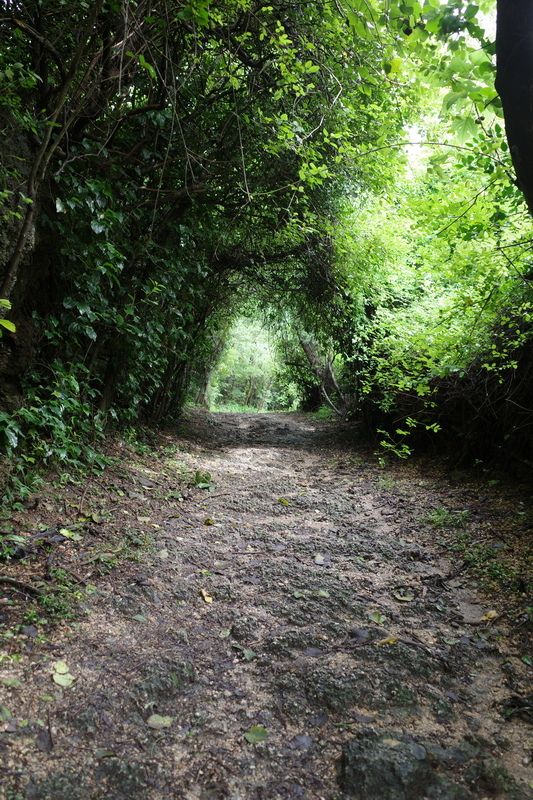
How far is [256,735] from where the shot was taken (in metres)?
2.02

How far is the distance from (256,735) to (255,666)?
464 mm

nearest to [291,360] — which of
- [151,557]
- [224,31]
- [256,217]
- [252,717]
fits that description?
[256,217]

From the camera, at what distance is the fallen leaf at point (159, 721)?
2020 mm

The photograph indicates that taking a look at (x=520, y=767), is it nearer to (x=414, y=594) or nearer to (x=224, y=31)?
(x=414, y=594)

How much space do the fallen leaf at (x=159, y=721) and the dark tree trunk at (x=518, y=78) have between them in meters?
2.68

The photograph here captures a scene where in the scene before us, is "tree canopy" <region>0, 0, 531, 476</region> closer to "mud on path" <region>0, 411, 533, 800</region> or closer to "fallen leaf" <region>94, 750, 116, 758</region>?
"mud on path" <region>0, 411, 533, 800</region>

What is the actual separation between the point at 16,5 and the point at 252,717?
4.84m

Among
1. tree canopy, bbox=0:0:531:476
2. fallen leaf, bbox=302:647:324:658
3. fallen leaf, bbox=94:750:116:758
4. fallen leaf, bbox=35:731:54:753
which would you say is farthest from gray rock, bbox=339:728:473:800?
tree canopy, bbox=0:0:531:476

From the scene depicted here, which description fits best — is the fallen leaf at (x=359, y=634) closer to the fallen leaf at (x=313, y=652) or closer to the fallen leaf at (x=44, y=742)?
the fallen leaf at (x=313, y=652)

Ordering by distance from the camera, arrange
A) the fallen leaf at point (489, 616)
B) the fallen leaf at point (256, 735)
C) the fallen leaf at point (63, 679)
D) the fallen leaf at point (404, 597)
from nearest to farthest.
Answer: the fallen leaf at point (256, 735) → the fallen leaf at point (63, 679) → the fallen leaf at point (489, 616) → the fallen leaf at point (404, 597)

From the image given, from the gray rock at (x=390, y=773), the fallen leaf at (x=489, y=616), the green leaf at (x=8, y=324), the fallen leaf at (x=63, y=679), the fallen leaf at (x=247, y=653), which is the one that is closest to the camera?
the gray rock at (x=390, y=773)

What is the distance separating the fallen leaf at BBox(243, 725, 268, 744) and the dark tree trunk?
250 cm

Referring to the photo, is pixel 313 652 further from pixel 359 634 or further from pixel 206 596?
pixel 206 596

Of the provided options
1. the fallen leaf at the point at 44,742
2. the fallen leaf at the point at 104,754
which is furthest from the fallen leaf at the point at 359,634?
the fallen leaf at the point at 44,742
